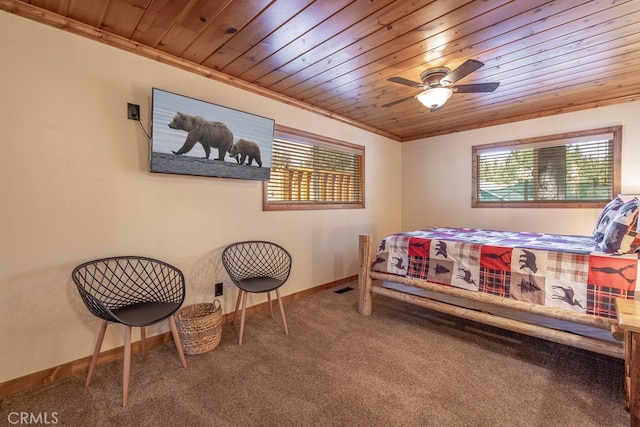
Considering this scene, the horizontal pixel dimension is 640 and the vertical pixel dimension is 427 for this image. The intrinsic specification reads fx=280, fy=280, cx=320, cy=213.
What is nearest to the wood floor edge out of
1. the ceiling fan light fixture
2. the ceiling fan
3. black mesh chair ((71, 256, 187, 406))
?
black mesh chair ((71, 256, 187, 406))

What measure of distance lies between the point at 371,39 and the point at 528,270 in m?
2.08

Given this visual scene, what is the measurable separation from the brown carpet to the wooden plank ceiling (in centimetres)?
234

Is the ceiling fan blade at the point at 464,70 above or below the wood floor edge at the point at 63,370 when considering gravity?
above

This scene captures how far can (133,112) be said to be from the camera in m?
2.16

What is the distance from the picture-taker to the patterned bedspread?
1795mm

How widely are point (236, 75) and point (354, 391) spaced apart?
2.83 meters

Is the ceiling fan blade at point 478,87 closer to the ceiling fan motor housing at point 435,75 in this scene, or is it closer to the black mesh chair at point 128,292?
the ceiling fan motor housing at point 435,75

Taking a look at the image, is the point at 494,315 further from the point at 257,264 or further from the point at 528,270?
the point at 257,264

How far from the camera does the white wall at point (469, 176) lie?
10.4 ft

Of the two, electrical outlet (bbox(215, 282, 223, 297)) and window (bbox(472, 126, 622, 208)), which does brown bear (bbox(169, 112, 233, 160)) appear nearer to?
electrical outlet (bbox(215, 282, 223, 297))

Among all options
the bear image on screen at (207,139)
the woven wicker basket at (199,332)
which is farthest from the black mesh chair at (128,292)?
the bear image on screen at (207,139)

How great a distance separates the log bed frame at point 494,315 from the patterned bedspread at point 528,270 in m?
0.05

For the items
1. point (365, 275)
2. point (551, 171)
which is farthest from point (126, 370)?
point (551, 171)

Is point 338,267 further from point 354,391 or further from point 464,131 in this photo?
point 464,131
